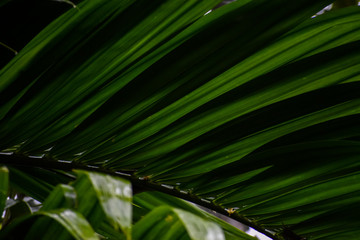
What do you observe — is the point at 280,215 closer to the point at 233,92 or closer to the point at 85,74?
the point at 233,92

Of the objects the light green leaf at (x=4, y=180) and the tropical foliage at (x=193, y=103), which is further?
the tropical foliage at (x=193, y=103)

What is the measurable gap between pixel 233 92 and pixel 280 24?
13cm

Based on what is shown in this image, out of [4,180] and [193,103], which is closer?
[4,180]

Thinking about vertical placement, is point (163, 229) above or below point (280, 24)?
below

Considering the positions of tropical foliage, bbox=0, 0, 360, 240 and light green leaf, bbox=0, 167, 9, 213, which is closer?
light green leaf, bbox=0, 167, 9, 213

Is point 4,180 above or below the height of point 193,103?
below

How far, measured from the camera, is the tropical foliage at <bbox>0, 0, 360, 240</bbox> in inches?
24.4

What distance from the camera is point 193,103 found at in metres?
0.69

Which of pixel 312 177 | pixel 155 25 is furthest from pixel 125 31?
pixel 312 177

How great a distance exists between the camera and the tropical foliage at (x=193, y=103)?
0.62m

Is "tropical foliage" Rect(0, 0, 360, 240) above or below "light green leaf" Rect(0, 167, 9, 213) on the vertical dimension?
above

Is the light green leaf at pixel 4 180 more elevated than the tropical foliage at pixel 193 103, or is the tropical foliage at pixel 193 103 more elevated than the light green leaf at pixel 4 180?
the tropical foliage at pixel 193 103

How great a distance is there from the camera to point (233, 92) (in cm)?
69

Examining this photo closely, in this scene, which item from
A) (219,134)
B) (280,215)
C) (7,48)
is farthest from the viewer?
(280,215)
